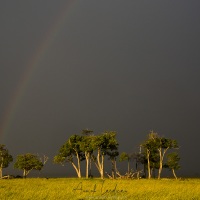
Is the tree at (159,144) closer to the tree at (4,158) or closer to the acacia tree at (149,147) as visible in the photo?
the acacia tree at (149,147)

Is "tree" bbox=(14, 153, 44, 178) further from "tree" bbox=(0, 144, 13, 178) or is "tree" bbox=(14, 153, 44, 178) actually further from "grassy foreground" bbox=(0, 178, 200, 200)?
"grassy foreground" bbox=(0, 178, 200, 200)

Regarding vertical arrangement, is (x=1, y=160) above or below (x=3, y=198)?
above

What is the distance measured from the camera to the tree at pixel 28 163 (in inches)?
3629

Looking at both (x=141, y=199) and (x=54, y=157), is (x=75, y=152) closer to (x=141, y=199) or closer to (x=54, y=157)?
(x=54, y=157)

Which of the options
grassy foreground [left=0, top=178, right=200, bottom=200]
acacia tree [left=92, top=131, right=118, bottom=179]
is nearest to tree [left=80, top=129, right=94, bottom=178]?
acacia tree [left=92, top=131, right=118, bottom=179]

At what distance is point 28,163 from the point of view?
92.8 metres

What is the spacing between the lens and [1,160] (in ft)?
303

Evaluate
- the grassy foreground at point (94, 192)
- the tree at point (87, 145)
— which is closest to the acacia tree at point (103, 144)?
the tree at point (87, 145)

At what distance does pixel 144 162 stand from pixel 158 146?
826 centimetres

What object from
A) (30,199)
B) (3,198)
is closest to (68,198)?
(30,199)

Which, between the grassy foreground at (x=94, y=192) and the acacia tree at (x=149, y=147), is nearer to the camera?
the grassy foreground at (x=94, y=192)

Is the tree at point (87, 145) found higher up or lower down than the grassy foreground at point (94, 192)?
higher up

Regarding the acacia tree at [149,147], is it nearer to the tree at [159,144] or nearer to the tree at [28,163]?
the tree at [159,144]

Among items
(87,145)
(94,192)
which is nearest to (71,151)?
(87,145)
